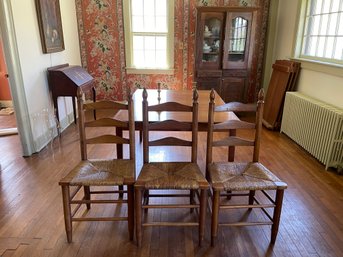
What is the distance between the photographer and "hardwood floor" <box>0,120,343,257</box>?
5.80 feet

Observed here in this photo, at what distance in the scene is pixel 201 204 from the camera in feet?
5.66

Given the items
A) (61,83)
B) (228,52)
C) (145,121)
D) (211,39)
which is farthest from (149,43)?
(145,121)

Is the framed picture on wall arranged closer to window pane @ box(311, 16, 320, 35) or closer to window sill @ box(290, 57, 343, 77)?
window sill @ box(290, 57, 343, 77)

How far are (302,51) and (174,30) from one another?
7.23 feet

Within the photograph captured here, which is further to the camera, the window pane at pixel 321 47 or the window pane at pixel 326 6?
the window pane at pixel 321 47

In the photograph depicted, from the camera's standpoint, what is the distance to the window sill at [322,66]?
295 cm

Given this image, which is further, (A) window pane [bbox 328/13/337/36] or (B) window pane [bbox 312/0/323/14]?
(B) window pane [bbox 312/0/323/14]

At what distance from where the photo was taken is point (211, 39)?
4543 millimetres

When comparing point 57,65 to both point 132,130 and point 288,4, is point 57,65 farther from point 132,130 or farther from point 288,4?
point 288,4

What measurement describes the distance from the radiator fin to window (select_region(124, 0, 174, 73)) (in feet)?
7.87

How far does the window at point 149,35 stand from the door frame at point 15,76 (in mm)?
2384

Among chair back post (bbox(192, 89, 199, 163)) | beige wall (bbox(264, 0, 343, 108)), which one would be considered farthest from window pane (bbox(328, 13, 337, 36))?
chair back post (bbox(192, 89, 199, 163))

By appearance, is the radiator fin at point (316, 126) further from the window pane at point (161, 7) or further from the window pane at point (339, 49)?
the window pane at point (161, 7)

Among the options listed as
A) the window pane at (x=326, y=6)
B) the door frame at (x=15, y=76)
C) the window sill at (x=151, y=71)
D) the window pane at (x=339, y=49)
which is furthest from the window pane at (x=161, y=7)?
the window pane at (x=339, y=49)
